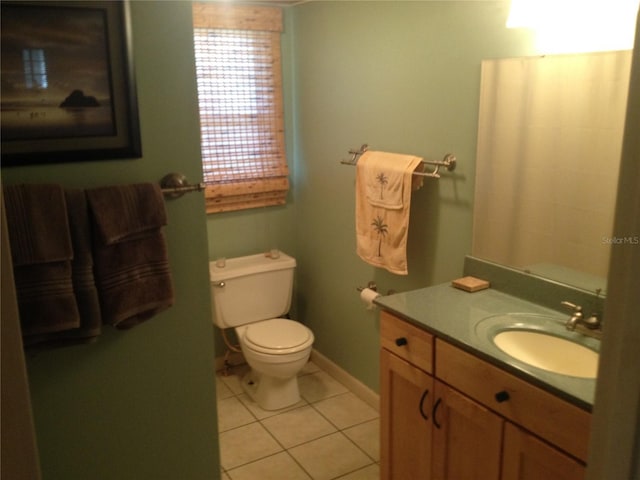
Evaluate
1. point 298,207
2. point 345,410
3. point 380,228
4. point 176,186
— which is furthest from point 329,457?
point 176,186

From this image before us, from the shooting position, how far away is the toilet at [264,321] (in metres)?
2.89

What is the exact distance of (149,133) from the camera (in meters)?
1.56

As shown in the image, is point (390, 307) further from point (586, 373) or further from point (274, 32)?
point (274, 32)

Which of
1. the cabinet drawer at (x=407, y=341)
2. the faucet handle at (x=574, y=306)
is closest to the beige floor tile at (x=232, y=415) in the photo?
the cabinet drawer at (x=407, y=341)

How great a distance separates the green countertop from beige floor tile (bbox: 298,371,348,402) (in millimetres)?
1253

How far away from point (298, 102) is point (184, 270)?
187cm

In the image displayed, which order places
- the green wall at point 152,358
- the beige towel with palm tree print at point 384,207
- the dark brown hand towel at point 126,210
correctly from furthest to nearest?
the beige towel with palm tree print at point 384,207, the green wall at point 152,358, the dark brown hand towel at point 126,210

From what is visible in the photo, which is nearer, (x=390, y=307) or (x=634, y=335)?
(x=634, y=335)

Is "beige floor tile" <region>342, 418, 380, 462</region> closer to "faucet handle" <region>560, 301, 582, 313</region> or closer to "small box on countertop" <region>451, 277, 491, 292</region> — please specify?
"small box on countertop" <region>451, 277, 491, 292</region>

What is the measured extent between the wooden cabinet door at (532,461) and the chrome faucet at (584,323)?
1.32 feet

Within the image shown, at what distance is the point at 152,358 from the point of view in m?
1.68

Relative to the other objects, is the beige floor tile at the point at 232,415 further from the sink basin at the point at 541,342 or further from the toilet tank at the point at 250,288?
the sink basin at the point at 541,342

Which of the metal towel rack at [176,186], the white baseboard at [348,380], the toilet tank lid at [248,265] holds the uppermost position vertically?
the metal towel rack at [176,186]

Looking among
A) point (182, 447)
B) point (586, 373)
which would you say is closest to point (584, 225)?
point (586, 373)
